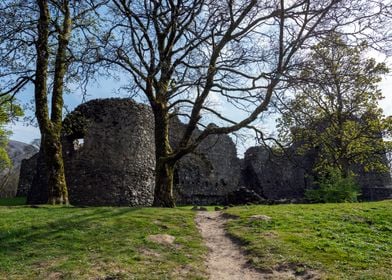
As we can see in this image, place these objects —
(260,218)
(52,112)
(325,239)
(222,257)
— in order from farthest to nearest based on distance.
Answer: (52,112) < (260,218) < (325,239) < (222,257)

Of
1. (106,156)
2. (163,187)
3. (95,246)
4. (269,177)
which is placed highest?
(269,177)

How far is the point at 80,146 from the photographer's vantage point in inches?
650

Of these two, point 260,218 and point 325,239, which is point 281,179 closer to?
point 260,218

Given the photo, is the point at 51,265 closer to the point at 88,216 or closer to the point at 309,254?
the point at 88,216

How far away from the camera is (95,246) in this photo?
25.0ft

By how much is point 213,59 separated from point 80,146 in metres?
6.71

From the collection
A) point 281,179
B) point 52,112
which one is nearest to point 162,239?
point 52,112

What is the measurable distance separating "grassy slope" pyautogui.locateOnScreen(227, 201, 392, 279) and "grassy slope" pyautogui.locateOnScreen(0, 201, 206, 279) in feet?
3.80

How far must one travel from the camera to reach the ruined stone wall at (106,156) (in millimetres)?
16016

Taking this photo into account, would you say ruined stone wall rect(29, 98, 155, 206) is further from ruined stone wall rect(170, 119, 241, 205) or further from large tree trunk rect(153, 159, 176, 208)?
ruined stone wall rect(170, 119, 241, 205)

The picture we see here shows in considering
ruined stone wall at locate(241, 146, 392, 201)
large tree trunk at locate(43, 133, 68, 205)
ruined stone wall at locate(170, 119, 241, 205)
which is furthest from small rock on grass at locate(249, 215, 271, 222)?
ruined stone wall at locate(241, 146, 392, 201)

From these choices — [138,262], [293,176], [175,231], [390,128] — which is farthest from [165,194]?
[293,176]

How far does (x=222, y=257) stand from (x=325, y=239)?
7.07 feet

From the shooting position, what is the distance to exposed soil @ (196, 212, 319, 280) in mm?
6375
